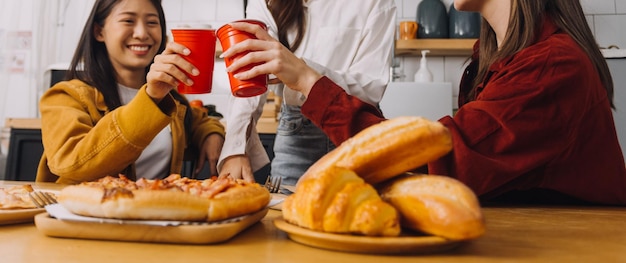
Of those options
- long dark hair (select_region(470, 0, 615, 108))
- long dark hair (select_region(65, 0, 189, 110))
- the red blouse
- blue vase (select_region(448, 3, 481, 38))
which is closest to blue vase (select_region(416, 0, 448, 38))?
blue vase (select_region(448, 3, 481, 38))

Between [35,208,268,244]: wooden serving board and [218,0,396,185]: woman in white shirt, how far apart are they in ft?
2.59

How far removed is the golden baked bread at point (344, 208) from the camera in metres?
0.43

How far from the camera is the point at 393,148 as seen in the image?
0.48 metres

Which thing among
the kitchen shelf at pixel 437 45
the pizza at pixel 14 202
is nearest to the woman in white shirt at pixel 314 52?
the pizza at pixel 14 202

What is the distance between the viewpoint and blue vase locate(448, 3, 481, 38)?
3342 mm

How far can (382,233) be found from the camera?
0.44 m

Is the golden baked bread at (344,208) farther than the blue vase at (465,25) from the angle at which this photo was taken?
No

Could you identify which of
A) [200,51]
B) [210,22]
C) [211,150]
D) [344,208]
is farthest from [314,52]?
[210,22]

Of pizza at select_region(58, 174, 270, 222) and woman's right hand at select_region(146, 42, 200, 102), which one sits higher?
woman's right hand at select_region(146, 42, 200, 102)

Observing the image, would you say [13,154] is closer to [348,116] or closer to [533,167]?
[348,116]

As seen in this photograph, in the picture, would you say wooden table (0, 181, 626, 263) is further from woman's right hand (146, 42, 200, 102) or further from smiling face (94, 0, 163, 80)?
smiling face (94, 0, 163, 80)

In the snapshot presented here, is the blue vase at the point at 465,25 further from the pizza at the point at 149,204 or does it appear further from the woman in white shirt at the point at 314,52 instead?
the pizza at the point at 149,204

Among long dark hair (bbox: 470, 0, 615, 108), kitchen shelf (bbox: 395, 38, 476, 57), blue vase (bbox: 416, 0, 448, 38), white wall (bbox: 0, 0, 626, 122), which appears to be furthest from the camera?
blue vase (bbox: 416, 0, 448, 38)

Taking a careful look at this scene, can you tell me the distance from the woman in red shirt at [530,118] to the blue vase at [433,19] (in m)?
2.52
